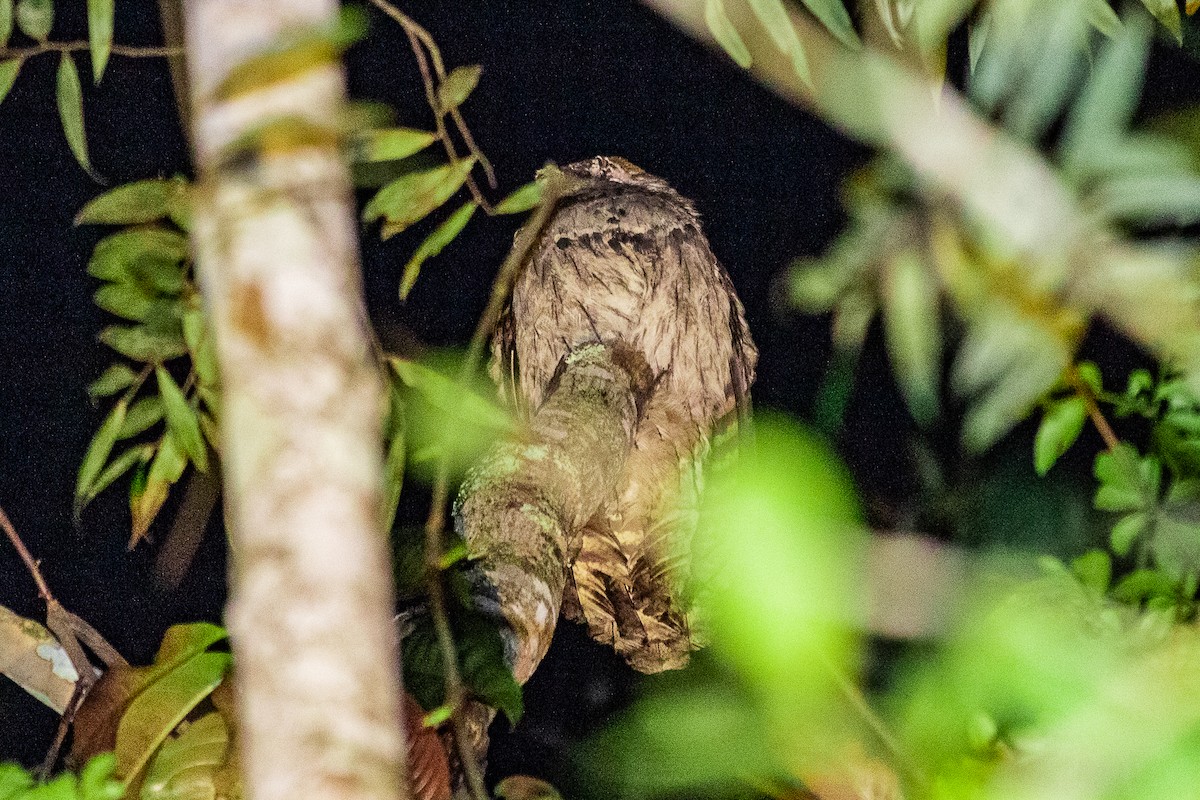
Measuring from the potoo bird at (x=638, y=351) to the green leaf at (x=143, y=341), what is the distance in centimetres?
62

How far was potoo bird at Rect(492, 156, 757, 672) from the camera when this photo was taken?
4.33 feet

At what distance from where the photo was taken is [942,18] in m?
0.47

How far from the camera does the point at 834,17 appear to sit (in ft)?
1.53

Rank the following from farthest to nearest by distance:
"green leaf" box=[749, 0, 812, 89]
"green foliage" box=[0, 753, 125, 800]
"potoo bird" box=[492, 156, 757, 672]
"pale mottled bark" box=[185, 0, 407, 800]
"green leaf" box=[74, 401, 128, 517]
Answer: "potoo bird" box=[492, 156, 757, 672], "green leaf" box=[74, 401, 128, 517], "green foliage" box=[0, 753, 125, 800], "green leaf" box=[749, 0, 812, 89], "pale mottled bark" box=[185, 0, 407, 800]

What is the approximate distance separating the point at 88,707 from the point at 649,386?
35.1 inches

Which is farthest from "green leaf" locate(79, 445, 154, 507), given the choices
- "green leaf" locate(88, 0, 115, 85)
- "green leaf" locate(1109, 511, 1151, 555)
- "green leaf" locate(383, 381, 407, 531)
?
"green leaf" locate(1109, 511, 1151, 555)

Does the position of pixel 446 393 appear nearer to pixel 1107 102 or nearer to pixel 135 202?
pixel 135 202

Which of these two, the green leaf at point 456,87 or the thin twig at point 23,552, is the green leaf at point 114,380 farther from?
the green leaf at point 456,87

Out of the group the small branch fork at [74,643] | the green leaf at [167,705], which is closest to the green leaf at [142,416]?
the small branch fork at [74,643]

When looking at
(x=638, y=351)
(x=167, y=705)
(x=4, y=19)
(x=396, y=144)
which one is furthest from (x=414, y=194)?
(x=638, y=351)

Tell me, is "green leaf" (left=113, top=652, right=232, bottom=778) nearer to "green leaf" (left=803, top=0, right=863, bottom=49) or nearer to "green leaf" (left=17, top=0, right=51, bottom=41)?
"green leaf" (left=17, top=0, right=51, bottom=41)

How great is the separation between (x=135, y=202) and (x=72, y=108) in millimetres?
90

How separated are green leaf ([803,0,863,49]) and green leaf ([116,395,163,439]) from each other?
601 mm

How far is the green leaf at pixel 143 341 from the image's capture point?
703mm
